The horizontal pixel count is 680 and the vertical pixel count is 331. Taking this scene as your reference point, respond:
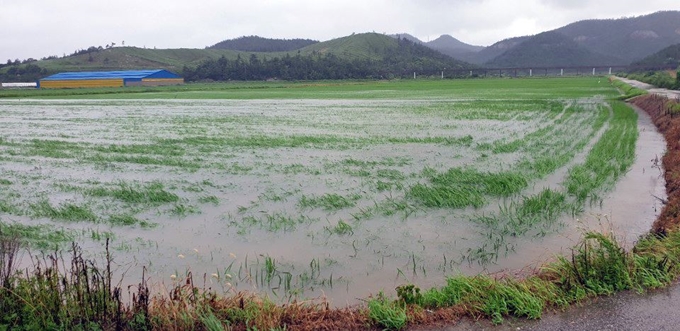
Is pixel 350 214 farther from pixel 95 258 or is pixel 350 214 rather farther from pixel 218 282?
pixel 95 258

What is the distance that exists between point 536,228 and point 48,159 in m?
12.9

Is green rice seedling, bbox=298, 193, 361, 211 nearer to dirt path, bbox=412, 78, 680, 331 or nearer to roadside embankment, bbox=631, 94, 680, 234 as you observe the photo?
dirt path, bbox=412, 78, 680, 331

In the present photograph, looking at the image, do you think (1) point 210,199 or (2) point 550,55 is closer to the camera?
(1) point 210,199

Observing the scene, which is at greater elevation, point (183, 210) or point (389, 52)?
point (389, 52)

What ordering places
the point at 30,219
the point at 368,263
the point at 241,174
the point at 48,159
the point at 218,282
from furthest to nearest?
the point at 48,159 → the point at 241,174 → the point at 30,219 → the point at 368,263 → the point at 218,282

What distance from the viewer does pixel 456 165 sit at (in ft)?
39.7

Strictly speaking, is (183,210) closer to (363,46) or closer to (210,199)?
(210,199)

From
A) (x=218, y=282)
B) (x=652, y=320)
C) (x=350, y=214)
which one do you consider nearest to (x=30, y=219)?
(x=218, y=282)

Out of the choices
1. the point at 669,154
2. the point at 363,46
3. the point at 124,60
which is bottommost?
the point at 669,154

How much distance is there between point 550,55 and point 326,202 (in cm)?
20122

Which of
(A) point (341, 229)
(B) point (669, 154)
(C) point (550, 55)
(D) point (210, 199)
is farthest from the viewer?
(C) point (550, 55)

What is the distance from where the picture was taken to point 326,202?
893 centimetres

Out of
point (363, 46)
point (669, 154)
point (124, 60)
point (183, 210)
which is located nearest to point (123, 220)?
point (183, 210)

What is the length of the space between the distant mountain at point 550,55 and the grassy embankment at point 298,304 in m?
191
